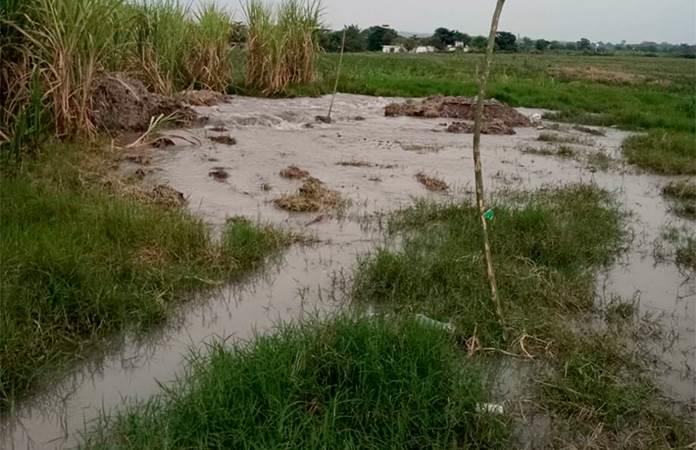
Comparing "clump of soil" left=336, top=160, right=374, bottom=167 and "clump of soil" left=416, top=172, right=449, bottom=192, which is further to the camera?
"clump of soil" left=336, top=160, right=374, bottom=167

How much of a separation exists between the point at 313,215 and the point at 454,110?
22.4 feet

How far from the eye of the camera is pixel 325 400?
2445 millimetres

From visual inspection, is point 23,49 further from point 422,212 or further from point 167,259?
point 422,212

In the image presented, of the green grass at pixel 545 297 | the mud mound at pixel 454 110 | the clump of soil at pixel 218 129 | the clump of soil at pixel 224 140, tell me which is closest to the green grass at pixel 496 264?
the green grass at pixel 545 297

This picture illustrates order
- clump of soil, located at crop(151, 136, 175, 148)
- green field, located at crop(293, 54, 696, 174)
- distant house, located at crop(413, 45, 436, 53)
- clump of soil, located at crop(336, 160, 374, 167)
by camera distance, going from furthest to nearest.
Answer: distant house, located at crop(413, 45, 436, 53), green field, located at crop(293, 54, 696, 174), clump of soil, located at crop(151, 136, 175, 148), clump of soil, located at crop(336, 160, 374, 167)

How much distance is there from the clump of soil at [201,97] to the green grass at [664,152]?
6.36 m

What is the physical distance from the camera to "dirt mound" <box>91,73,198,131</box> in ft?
24.2

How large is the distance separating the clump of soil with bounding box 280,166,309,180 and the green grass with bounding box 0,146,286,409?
1753mm

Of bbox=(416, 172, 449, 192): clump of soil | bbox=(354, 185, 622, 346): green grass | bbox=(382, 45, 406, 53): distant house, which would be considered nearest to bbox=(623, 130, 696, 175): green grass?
bbox=(354, 185, 622, 346): green grass

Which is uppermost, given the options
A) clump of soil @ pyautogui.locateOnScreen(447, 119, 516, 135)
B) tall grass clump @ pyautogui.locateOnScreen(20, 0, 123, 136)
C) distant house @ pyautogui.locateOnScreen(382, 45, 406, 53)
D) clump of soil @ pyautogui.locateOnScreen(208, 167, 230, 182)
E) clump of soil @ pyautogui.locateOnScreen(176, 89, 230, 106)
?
distant house @ pyautogui.locateOnScreen(382, 45, 406, 53)

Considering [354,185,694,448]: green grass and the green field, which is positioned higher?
the green field

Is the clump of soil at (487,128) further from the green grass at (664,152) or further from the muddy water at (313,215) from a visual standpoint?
the green grass at (664,152)

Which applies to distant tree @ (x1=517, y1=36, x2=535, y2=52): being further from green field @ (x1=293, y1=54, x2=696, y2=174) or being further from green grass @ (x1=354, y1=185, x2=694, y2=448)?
green grass @ (x1=354, y1=185, x2=694, y2=448)

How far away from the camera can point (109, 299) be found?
3178mm
